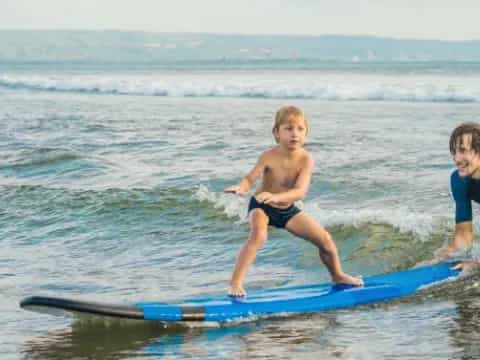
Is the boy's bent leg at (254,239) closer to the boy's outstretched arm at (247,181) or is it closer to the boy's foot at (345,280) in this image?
the boy's outstretched arm at (247,181)

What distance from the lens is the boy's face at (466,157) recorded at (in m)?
6.98

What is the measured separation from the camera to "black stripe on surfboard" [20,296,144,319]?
6219 mm

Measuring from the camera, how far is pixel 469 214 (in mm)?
7367

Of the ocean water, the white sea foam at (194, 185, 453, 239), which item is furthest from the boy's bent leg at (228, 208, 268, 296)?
the white sea foam at (194, 185, 453, 239)

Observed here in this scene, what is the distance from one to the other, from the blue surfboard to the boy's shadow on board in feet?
0.32

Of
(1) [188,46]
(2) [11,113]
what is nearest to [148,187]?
(2) [11,113]

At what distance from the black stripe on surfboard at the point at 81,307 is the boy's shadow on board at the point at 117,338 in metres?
0.15

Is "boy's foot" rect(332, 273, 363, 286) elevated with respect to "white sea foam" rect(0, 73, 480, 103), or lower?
lower

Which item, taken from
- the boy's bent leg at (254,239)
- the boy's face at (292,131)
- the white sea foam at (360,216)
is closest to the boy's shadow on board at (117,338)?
the boy's bent leg at (254,239)

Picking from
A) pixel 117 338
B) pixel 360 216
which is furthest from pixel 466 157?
pixel 360 216

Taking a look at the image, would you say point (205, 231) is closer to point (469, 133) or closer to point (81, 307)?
point (469, 133)

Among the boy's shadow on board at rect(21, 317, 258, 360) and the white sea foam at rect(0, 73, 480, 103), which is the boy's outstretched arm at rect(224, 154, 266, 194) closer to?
the boy's shadow on board at rect(21, 317, 258, 360)

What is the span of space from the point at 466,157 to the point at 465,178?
0.71ft

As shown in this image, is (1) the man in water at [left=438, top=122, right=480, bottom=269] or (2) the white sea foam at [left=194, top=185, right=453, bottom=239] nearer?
(1) the man in water at [left=438, top=122, right=480, bottom=269]
